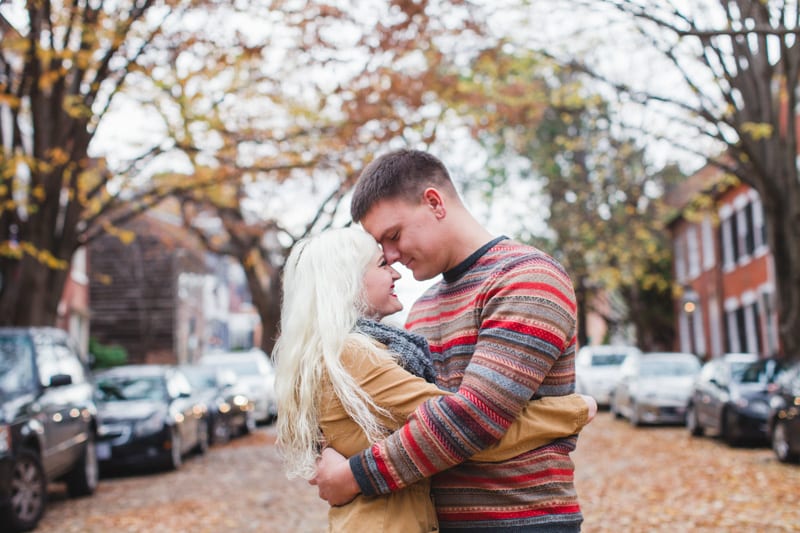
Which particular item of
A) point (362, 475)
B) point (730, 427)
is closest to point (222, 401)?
point (730, 427)

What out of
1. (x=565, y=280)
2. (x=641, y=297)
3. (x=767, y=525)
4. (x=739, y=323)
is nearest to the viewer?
(x=565, y=280)

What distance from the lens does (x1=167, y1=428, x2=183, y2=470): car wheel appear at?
1597 centimetres

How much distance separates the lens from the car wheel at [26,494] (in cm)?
979

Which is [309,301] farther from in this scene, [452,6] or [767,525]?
[452,6]

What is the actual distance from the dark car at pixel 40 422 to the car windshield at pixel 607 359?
71.3ft

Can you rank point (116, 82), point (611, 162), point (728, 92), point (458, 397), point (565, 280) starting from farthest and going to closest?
point (611, 162)
point (728, 92)
point (116, 82)
point (565, 280)
point (458, 397)

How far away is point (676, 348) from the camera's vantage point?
45.7m

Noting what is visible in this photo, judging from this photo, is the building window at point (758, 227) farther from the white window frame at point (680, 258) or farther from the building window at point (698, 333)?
the white window frame at point (680, 258)

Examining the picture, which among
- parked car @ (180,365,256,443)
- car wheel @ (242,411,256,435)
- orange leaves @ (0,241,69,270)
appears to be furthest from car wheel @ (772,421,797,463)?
car wheel @ (242,411,256,435)

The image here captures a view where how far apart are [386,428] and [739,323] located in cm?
3490

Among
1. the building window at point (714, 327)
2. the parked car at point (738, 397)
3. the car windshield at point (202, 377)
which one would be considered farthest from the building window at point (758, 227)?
the car windshield at point (202, 377)

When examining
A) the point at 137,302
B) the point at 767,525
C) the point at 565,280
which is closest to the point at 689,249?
the point at 137,302

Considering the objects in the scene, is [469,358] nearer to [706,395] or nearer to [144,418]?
[144,418]

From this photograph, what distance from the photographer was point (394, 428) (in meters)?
2.75
